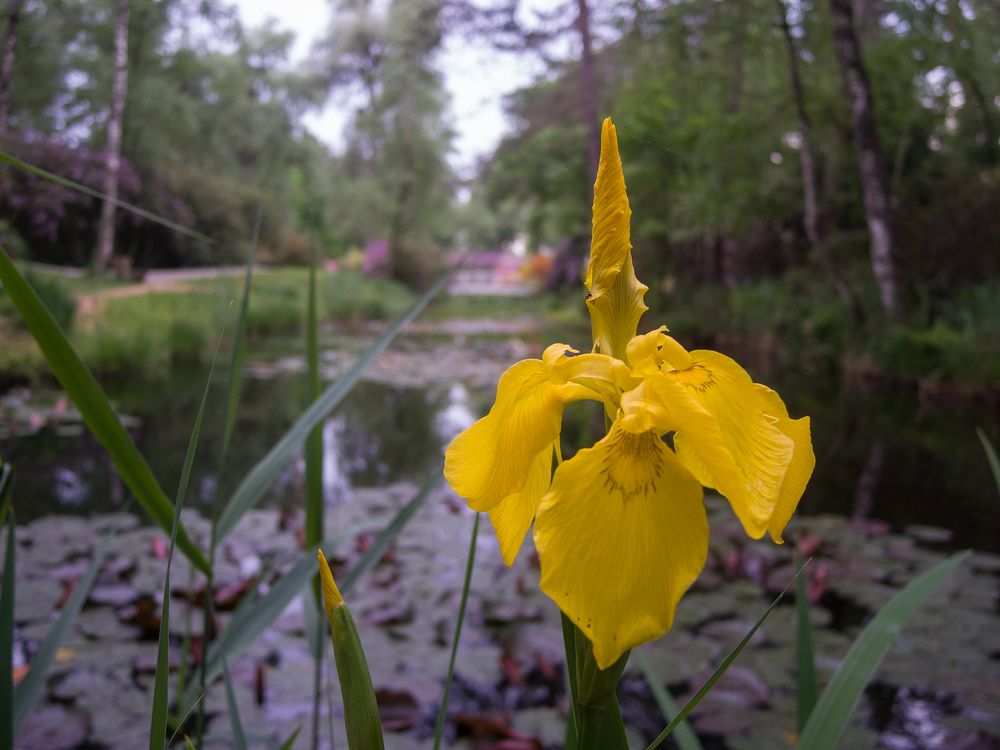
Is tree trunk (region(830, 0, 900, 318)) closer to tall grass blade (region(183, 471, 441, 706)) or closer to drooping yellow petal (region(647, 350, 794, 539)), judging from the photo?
tall grass blade (region(183, 471, 441, 706))

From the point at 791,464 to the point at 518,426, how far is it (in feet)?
0.54

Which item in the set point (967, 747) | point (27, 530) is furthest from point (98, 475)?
point (967, 747)

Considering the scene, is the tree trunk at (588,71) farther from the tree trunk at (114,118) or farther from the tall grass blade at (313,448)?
the tall grass blade at (313,448)

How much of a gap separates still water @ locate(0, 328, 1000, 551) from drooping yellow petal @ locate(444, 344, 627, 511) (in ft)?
8.36

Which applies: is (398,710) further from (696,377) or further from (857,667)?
(696,377)

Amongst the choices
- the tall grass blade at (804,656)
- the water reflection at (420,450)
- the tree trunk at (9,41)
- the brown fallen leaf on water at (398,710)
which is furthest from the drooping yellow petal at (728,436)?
the tree trunk at (9,41)

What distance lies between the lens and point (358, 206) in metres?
22.2

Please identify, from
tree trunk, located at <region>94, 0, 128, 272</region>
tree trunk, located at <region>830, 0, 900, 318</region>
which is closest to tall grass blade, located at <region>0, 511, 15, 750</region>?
tree trunk, located at <region>94, 0, 128, 272</region>

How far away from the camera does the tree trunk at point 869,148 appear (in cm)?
676

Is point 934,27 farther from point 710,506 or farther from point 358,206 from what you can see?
point 358,206

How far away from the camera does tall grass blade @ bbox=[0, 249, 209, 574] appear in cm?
44

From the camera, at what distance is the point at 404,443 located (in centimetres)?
543

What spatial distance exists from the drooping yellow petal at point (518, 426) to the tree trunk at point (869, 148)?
7857mm

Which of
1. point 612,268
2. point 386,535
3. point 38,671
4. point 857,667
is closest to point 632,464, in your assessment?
point 612,268
